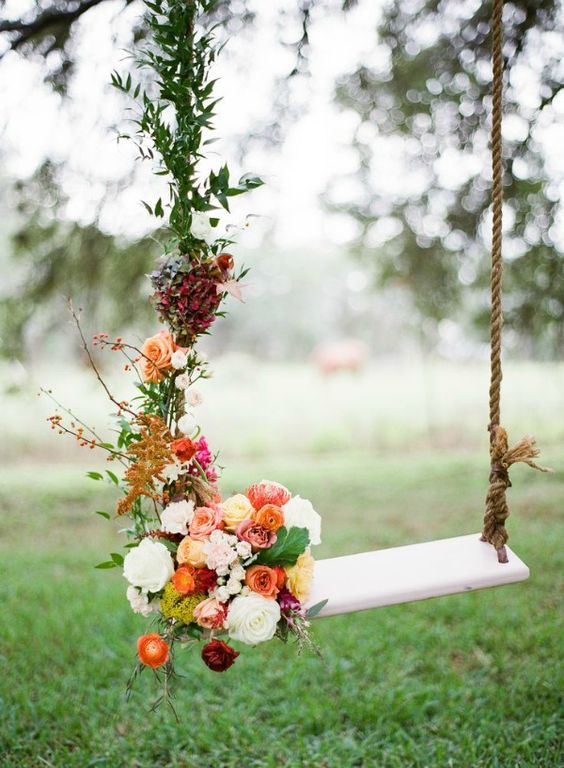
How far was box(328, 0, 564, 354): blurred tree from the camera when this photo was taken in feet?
11.7

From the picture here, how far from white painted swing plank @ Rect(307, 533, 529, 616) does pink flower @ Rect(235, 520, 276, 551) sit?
0.19m

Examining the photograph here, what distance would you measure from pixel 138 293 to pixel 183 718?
9.18 ft

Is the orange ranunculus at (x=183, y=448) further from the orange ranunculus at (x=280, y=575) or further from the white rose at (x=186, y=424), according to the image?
the orange ranunculus at (x=280, y=575)

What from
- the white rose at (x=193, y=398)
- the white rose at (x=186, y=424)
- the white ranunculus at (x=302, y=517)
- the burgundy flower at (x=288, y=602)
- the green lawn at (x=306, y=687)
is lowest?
the green lawn at (x=306, y=687)

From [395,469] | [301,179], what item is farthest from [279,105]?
[301,179]

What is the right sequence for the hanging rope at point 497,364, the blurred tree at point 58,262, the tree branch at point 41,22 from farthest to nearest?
the blurred tree at point 58,262
the tree branch at point 41,22
the hanging rope at point 497,364

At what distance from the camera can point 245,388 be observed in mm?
13242

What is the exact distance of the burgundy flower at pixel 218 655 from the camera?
4.53 feet

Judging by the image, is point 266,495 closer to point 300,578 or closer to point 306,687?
point 300,578

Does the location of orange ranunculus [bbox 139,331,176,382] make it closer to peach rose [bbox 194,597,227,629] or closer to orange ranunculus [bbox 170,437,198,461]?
orange ranunculus [bbox 170,437,198,461]

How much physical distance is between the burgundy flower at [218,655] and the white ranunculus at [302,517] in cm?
28

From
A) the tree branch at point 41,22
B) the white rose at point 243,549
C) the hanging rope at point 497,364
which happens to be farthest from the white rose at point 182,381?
the tree branch at point 41,22

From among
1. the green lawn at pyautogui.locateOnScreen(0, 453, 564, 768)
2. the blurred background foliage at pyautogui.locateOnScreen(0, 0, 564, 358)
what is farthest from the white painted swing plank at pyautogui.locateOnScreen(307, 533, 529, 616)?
the blurred background foliage at pyautogui.locateOnScreen(0, 0, 564, 358)

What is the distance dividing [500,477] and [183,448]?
80cm
